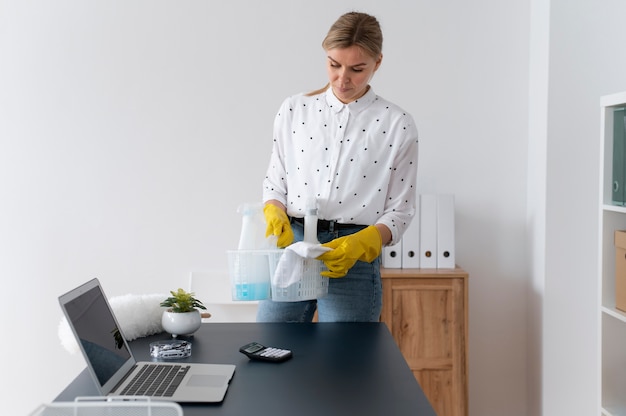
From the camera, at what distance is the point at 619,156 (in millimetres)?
2475

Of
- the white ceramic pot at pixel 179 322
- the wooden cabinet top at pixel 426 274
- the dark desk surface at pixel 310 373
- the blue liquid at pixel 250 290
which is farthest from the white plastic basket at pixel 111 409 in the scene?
the wooden cabinet top at pixel 426 274

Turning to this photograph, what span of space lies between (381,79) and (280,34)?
51cm

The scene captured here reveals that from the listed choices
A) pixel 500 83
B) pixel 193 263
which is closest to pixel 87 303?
pixel 193 263

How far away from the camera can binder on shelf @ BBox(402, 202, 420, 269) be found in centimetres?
335

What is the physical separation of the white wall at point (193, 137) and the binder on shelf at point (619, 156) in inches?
41.0

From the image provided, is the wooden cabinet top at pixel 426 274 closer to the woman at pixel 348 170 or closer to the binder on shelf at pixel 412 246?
the binder on shelf at pixel 412 246

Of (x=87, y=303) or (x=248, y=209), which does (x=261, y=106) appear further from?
(x=87, y=303)

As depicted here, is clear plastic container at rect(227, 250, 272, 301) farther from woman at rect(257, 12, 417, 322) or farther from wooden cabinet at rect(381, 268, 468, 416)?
wooden cabinet at rect(381, 268, 468, 416)

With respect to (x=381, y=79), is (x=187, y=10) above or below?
above

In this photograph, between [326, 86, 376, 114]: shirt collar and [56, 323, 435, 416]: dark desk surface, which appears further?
[326, 86, 376, 114]: shirt collar

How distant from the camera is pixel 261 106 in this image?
356cm

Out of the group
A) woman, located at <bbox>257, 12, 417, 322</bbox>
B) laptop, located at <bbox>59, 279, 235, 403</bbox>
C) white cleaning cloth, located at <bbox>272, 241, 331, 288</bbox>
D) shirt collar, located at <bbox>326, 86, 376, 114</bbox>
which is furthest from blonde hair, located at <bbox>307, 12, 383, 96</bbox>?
laptop, located at <bbox>59, 279, 235, 403</bbox>

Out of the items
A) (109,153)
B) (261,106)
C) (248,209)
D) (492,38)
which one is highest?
(492,38)

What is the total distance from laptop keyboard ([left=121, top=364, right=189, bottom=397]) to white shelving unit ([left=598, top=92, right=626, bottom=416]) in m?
1.58
